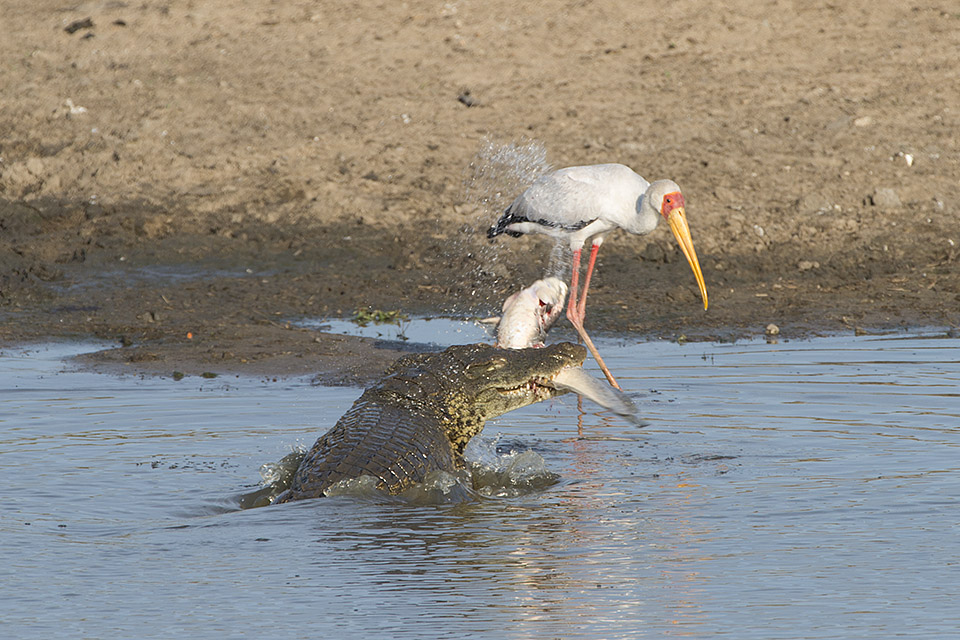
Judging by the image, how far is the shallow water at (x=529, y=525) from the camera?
4133 mm

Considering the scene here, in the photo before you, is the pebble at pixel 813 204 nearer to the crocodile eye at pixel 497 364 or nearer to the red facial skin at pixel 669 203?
the red facial skin at pixel 669 203

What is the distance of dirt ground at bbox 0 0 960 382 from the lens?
9.80 m

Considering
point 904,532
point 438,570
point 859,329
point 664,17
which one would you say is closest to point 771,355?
point 859,329

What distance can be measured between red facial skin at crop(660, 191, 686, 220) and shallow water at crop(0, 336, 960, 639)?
4.20ft

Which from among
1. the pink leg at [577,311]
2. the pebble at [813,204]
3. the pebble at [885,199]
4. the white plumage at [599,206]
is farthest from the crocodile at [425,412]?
the pebble at [885,199]

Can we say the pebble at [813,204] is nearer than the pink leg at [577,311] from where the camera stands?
No

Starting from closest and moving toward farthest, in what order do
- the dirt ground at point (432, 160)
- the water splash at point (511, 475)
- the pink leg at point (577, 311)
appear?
the water splash at point (511, 475) < the pink leg at point (577, 311) < the dirt ground at point (432, 160)

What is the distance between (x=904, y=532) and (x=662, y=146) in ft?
24.3

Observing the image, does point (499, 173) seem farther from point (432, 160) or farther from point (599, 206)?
point (599, 206)

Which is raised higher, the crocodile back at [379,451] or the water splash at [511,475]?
the crocodile back at [379,451]

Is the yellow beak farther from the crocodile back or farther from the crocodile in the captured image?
the crocodile back

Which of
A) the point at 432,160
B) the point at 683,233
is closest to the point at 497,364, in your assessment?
the point at 683,233

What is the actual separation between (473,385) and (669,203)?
10.1 feet

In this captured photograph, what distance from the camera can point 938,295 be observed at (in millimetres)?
9961
